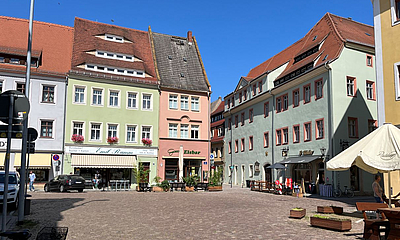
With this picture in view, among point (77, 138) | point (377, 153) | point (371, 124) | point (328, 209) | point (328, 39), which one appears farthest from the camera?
point (77, 138)

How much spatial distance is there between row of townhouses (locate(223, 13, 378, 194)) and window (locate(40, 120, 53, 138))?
67.9 feet

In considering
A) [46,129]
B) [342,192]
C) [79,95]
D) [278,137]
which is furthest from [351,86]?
[46,129]

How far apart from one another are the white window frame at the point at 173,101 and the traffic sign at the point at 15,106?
103 feet

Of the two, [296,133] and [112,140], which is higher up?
[296,133]

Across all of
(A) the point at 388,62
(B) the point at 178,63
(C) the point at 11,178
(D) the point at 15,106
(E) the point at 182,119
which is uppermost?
(B) the point at 178,63

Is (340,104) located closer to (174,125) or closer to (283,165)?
(283,165)

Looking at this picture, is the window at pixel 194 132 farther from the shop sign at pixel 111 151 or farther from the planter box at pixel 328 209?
the planter box at pixel 328 209

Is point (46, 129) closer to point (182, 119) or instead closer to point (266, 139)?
point (182, 119)

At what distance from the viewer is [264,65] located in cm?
4831

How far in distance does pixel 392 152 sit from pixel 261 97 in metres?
29.0

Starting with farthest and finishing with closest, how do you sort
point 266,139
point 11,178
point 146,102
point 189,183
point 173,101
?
point 266,139 < point 173,101 < point 146,102 < point 189,183 < point 11,178

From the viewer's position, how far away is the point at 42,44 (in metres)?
37.0

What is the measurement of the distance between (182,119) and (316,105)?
528 inches

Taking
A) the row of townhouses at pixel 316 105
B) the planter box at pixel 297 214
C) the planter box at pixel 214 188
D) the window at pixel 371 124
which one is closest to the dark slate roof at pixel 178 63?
the row of townhouses at pixel 316 105
